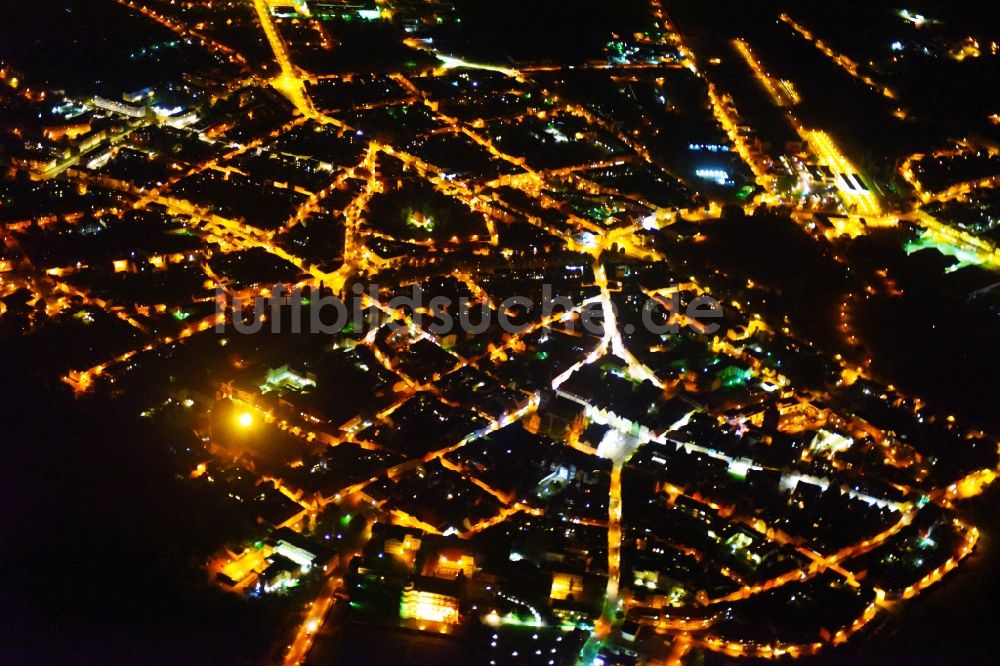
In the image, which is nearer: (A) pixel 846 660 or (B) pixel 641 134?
(A) pixel 846 660

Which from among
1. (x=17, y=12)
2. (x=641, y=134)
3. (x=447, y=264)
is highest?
(x=17, y=12)

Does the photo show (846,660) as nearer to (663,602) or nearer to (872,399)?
(663,602)

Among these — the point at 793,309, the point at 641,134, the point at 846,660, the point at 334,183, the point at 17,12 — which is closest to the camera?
the point at 846,660

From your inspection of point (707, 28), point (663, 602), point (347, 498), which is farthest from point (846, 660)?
point (707, 28)

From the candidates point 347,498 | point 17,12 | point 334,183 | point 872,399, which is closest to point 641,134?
point 334,183

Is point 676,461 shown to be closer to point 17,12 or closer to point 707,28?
point 707,28

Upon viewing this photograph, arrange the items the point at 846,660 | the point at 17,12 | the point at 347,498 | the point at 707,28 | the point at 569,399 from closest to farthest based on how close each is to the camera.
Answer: the point at 846,660
the point at 347,498
the point at 569,399
the point at 17,12
the point at 707,28

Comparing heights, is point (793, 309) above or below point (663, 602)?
above
